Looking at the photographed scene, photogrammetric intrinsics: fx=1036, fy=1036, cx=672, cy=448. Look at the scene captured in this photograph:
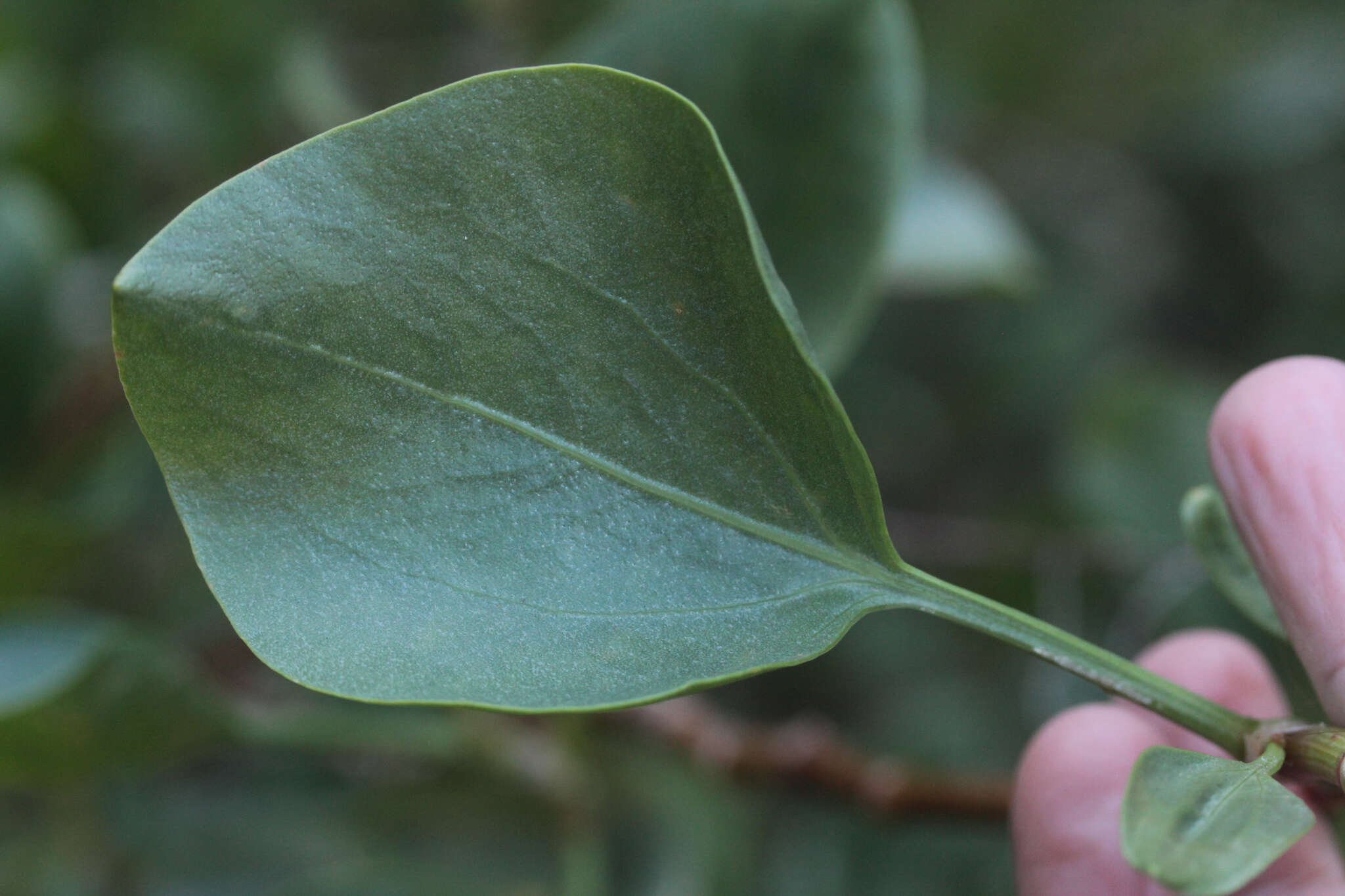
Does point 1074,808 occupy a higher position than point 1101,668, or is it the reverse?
point 1101,668

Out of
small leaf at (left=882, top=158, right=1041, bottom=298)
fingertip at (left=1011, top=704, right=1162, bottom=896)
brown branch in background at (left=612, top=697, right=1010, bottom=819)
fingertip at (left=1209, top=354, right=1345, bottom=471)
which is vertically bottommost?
brown branch in background at (left=612, top=697, right=1010, bottom=819)

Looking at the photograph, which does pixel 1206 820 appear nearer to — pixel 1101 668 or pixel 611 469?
pixel 1101 668

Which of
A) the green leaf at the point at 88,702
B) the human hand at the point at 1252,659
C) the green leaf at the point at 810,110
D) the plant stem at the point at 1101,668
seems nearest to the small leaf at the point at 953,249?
the green leaf at the point at 810,110

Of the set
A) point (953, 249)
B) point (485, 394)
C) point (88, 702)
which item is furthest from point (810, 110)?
point (88, 702)

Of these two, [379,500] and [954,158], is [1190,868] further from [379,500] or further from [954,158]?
[954,158]

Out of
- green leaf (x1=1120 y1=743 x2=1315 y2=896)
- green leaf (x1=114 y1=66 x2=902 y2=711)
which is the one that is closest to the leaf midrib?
green leaf (x1=114 y1=66 x2=902 y2=711)

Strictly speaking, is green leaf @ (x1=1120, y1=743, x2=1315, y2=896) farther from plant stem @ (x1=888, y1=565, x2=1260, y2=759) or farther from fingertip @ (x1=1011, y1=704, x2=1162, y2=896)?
fingertip @ (x1=1011, y1=704, x2=1162, y2=896)

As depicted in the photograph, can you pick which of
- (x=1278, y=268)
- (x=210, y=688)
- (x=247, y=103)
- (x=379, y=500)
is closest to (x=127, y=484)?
(x=210, y=688)
